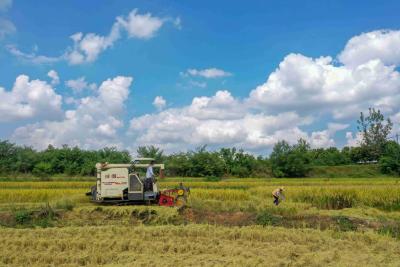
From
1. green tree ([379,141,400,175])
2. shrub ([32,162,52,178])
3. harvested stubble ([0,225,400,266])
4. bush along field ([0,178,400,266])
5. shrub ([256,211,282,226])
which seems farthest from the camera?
green tree ([379,141,400,175])

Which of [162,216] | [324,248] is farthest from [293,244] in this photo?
[162,216]

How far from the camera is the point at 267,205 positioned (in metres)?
20.0

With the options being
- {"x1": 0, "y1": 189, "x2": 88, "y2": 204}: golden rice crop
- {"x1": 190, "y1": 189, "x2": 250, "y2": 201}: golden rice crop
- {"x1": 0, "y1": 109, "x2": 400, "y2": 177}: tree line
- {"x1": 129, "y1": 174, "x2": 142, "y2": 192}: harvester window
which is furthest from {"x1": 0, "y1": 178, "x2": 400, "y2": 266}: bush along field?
{"x1": 0, "y1": 109, "x2": 400, "y2": 177}: tree line

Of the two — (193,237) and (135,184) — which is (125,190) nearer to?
(135,184)

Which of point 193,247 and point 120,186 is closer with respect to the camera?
point 193,247

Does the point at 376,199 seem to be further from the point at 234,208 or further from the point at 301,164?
the point at 301,164

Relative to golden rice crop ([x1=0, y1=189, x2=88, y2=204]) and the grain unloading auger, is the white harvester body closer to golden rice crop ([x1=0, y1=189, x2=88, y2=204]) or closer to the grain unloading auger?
the grain unloading auger

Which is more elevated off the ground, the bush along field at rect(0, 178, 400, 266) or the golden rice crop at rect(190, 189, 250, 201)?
the golden rice crop at rect(190, 189, 250, 201)

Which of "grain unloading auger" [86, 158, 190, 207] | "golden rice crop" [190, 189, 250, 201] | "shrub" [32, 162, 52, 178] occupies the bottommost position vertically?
"golden rice crop" [190, 189, 250, 201]

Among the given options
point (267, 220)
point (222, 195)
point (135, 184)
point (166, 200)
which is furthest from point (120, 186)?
point (222, 195)

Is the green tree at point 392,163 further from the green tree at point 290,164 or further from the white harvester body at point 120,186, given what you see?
the white harvester body at point 120,186

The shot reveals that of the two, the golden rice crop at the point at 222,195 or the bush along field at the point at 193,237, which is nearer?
the bush along field at the point at 193,237

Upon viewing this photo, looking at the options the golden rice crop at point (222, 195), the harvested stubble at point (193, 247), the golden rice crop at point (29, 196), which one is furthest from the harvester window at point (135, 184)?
the golden rice crop at point (222, 195)

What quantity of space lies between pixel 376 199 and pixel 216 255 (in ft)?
55.9
